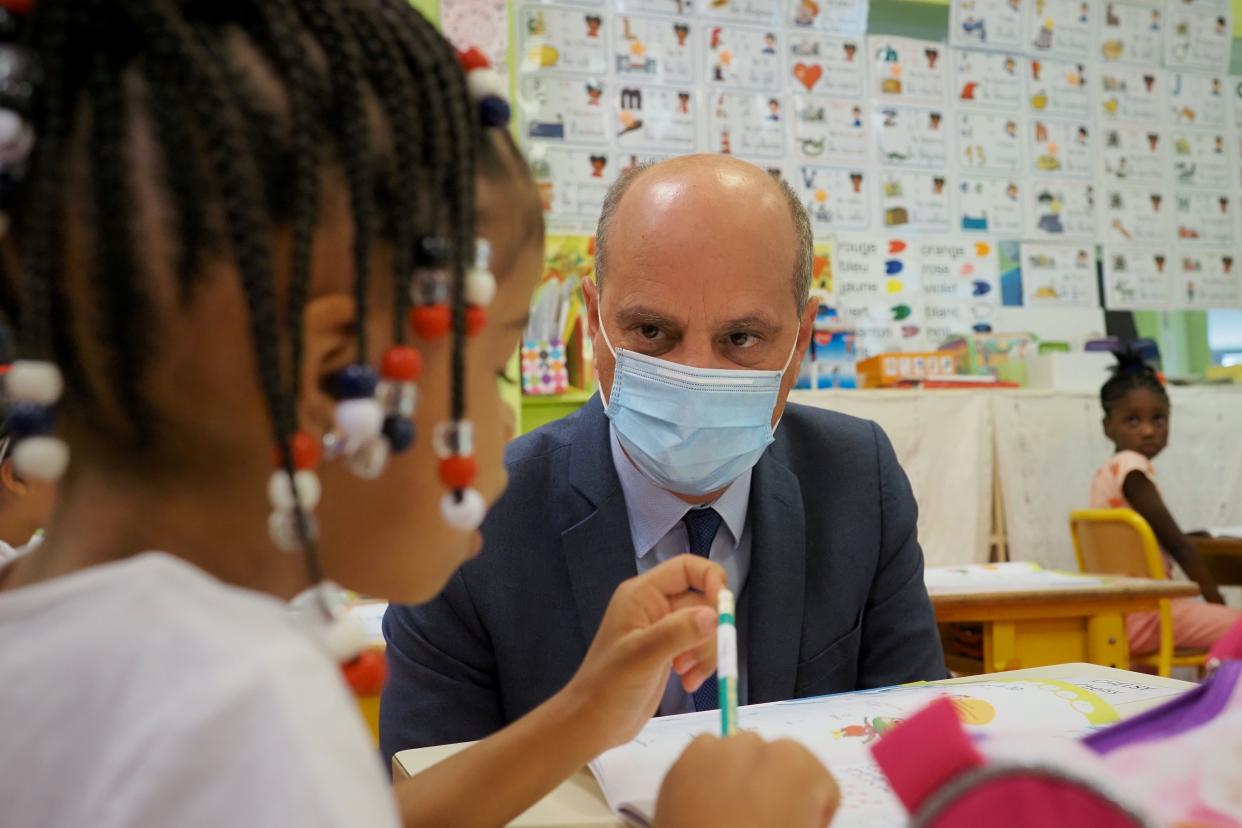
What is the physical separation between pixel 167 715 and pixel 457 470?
278 mm

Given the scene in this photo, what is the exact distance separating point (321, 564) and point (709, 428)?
85cm

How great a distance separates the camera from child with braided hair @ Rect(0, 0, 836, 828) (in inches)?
17.7

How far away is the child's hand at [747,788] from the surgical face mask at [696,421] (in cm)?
78

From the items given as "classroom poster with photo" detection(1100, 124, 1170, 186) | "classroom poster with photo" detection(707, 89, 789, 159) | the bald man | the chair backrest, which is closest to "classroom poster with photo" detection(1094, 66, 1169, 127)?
"classroom poster with photo" detection(1100, 124, 1170, 186)

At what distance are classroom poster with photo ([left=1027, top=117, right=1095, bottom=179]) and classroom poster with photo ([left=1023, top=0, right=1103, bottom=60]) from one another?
0.32 meters

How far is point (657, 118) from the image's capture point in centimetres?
403

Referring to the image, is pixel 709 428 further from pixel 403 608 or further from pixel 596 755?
pixel 596 755

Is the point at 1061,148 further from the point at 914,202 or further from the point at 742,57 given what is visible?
the point at 742,57

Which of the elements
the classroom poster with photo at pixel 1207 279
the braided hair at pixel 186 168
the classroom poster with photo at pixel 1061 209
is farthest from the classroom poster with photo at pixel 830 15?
the braided hair at pixel 186 168

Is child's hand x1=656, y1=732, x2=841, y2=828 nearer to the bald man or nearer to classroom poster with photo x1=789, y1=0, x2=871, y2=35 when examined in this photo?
the bald man

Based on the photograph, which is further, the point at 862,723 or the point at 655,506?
the point at 655,506

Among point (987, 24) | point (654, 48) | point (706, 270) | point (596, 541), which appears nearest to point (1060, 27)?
point (987, 24)

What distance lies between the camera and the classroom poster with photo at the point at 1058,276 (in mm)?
4488

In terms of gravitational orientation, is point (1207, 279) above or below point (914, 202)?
below
